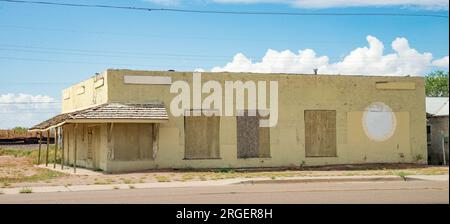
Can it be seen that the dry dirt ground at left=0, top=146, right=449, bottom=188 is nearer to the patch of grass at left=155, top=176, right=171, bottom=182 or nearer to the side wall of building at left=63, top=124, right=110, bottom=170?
the patch of grass at left=155, top=176, right=171, bottom=182

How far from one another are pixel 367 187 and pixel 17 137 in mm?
53537

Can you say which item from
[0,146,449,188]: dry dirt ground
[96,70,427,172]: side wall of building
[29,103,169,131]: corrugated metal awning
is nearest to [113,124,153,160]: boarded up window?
[96,70,427,172]: side wall of building

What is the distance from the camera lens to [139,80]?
26.1 meters

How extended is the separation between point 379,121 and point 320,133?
3.21 meters

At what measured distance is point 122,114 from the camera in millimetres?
24719

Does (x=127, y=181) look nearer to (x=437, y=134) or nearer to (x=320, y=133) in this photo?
(x=320, y=133)

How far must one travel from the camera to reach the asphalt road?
13863 mm

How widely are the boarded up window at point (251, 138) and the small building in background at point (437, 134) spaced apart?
31.4 feet

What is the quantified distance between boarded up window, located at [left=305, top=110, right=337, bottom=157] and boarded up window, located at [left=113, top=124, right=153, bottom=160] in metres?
7.33

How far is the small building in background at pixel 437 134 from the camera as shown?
30500 millimetres

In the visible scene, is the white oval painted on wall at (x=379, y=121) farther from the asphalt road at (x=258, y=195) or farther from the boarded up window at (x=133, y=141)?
the asphalt road at (x=258, y=195)

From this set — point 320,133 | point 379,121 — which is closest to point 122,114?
point 320,133

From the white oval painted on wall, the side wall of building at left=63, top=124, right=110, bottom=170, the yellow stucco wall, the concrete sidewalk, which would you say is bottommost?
the concrete sidewalk

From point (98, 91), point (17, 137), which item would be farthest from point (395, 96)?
point (17, 137)
